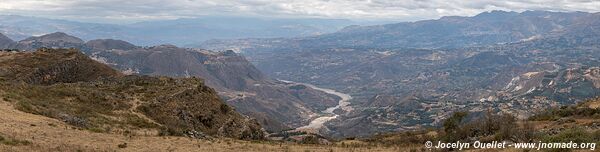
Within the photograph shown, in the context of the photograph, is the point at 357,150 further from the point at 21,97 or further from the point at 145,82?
the point at 145,82

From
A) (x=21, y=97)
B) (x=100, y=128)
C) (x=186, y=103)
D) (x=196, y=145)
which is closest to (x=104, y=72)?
(x=186, y=103)

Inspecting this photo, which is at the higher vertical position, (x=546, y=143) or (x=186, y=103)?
(x=546, y=143)

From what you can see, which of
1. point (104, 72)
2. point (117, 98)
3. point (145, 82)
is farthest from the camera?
point (104, 72)

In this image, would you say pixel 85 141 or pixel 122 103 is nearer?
pixel 85 141

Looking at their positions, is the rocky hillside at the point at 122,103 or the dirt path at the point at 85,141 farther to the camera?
the rocky hillside at the point at 122,103

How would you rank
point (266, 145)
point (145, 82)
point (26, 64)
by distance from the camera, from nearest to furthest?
1. point (266, 145)
2. point (145, 82)
3. point (26, 64)

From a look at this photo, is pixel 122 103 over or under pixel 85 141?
under

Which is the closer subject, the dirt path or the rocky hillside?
the dirt path

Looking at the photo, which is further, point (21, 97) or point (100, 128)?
point (21, 97)
